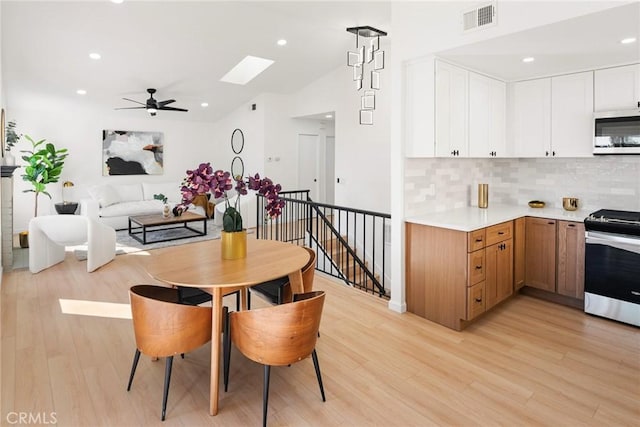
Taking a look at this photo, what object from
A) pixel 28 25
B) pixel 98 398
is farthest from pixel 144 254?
pixel 98 398

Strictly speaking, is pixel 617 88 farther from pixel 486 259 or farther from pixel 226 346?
pixel 226 346

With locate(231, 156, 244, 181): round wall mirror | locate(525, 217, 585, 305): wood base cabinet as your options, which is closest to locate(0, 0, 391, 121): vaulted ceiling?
locate(231, 156, 244, 181): round wall mirror

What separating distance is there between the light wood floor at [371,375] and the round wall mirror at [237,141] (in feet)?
19.5

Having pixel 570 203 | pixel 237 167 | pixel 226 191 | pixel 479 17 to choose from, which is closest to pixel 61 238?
pixel 226 191

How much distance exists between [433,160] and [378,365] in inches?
85.3

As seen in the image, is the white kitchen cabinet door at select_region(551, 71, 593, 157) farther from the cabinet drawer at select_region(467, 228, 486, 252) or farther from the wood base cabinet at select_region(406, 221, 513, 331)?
the cabinet drawer at select_region(467, 228, 486, 252)

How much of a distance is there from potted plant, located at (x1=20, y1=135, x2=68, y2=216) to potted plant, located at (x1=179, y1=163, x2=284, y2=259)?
238 inches

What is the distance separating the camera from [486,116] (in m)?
3.85

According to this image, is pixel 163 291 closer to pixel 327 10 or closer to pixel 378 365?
pixel 378 365

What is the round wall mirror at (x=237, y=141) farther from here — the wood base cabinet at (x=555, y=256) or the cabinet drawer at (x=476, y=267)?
the cabinet drawer at (x=476, y=267)

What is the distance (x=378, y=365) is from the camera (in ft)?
8.52
